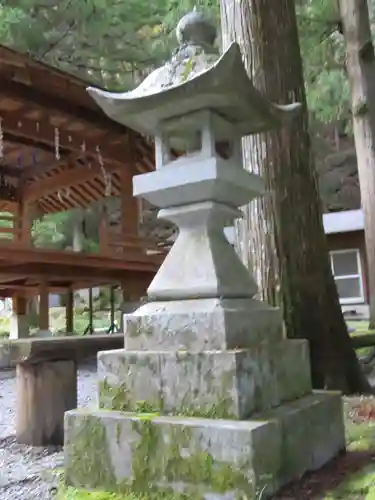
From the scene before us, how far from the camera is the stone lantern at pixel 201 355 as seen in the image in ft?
7.06

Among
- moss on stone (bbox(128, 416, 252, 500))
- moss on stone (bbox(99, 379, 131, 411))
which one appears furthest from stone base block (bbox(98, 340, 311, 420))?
moss on stone (bbox(128, 416, 252, 500))

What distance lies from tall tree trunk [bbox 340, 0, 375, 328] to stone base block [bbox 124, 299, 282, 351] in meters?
7.32

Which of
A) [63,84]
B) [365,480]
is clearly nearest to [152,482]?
[365,480]

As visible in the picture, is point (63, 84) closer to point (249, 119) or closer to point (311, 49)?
point (311, 49)

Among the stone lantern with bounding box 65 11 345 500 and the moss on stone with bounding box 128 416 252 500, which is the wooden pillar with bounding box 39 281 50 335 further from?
the moss on stone with bounding box 128 416 252 500

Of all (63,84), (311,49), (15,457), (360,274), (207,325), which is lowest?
(15,457)

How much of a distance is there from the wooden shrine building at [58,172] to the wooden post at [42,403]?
17.0 ft

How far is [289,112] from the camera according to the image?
287 cm

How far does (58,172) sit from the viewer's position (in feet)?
39.9

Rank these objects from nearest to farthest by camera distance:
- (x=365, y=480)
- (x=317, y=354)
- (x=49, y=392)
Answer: (x=365, y=480) → (x=49, y=392) → (x=317, y=354)

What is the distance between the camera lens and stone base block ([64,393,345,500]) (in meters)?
2.05

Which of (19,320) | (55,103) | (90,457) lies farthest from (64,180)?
(90,457)

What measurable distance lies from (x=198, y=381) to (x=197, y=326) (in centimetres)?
25

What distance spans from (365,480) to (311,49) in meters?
9.44
